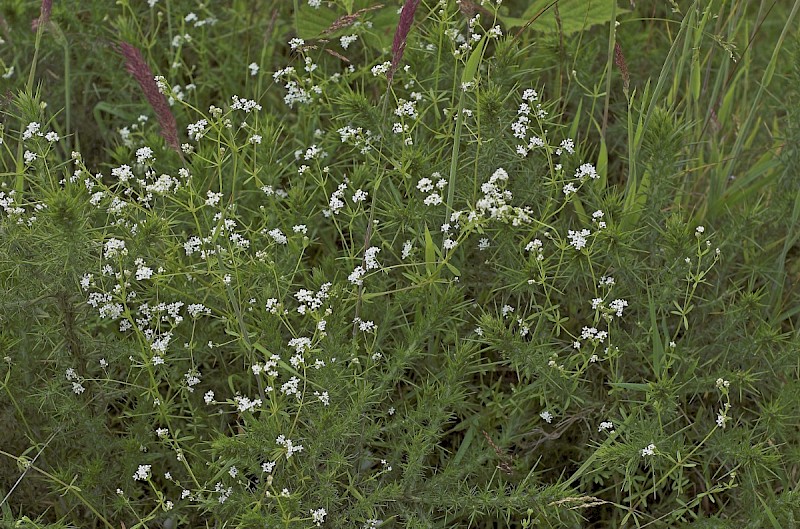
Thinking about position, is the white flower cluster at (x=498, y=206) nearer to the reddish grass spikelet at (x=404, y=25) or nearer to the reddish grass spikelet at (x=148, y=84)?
the reddish grass spikelet at (x=404, y=25)

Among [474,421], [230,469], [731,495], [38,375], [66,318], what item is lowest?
[731,495]

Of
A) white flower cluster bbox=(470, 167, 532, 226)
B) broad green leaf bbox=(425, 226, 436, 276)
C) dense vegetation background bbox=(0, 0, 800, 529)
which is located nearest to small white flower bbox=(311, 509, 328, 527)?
dense vegetation background bbox=(0, 0, 800, 529)

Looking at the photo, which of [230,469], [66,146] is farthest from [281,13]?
[230,469]

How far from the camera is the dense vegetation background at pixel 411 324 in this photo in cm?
228

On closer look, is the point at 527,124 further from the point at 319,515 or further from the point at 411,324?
the point at 319,515

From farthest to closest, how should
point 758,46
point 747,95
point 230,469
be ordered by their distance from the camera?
point 758,46 → point 747,95 → point 230,469

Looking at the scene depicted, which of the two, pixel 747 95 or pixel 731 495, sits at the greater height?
pixel 747 95

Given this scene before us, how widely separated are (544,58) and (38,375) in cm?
188

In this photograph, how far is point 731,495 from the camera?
2557mm

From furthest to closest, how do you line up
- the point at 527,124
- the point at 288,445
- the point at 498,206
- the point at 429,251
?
the point at 527,124
the point at 429,251
the point at 498,206
the point at 288,445

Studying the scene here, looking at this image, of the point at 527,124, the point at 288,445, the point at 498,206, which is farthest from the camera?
the point at 527,124

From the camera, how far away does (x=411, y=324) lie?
2643 millimetres

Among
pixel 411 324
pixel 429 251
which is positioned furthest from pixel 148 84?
pixel 411 324

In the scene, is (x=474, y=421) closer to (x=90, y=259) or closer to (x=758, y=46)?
(x=90, y=259)
